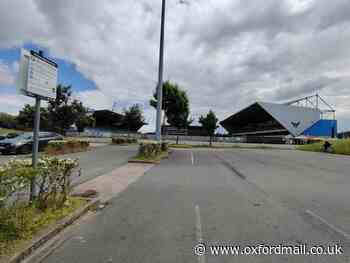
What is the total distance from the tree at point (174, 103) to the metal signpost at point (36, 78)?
76.4 ft

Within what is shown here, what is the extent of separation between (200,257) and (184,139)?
4520 cm

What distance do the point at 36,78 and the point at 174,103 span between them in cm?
2538

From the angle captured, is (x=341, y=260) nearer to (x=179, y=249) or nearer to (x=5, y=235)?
(x=179, y=249)

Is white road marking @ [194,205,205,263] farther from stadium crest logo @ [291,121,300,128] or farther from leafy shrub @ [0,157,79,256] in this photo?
stadium crest logo @ [291,121,300,128]

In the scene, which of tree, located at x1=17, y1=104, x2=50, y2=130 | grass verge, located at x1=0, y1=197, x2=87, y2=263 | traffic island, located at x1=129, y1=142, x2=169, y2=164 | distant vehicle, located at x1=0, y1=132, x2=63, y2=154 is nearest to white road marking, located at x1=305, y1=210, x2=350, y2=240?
grass verge, located at x1=0, y1=197, x2=87, y2=263

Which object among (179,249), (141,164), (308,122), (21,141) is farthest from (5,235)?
(308,122)

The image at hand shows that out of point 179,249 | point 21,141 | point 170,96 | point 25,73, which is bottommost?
point 179,249

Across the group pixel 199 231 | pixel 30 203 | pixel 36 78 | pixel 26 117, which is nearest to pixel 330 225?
pixel 199 231

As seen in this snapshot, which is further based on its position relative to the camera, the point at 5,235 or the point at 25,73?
the point at 25,73

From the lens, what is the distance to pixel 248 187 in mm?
7902

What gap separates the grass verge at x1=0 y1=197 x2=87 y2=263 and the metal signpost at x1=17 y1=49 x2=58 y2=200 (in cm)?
47

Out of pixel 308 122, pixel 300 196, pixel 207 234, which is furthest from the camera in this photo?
pixel 308 122

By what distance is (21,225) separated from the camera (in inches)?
140

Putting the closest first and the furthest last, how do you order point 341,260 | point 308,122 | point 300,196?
point 341,260 < point 300,196 < point 308,122
